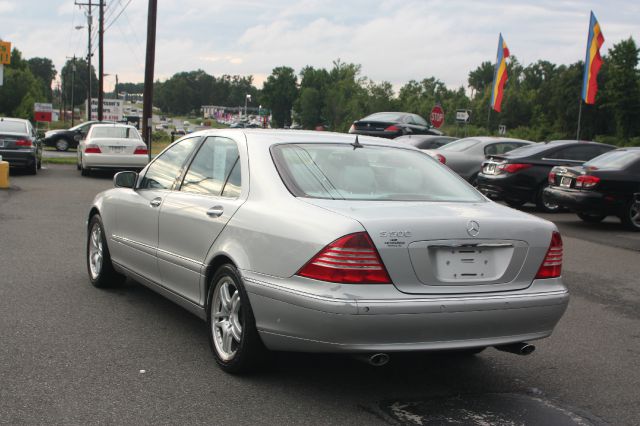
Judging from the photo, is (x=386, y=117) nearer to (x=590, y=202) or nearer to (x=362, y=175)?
(x=590, y=202)

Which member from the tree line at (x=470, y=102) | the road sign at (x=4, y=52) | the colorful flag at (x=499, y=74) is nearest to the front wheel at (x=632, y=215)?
the colorful flag at (x=499, y=74)

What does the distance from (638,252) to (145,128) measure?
2110 centimetres

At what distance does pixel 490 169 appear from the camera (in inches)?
650

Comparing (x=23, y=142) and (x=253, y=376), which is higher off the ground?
(x=23, y=142)

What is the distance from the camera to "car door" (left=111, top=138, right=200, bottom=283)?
599 cm

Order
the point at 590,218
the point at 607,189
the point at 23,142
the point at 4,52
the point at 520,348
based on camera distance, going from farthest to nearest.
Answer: the point at 4,52
the point at 23,142
the point at 590,218
the point at 607,189
the point at 520,348

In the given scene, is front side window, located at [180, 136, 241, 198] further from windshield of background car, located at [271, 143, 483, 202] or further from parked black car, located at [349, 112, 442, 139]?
parked black car, located at [349, 112, 442, 139]

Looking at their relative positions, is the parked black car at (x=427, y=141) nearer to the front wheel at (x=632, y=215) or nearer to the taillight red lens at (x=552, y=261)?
the front wheel at (x=632, y=215)

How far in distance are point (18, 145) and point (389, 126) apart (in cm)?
1109

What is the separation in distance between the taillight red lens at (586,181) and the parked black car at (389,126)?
1128 centimetres

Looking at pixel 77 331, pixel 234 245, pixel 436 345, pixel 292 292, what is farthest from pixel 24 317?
pixel 436 345

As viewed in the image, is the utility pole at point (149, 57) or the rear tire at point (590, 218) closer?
the rear tire at point (590, 218)

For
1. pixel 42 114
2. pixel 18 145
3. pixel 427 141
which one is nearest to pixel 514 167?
pixel 427 141

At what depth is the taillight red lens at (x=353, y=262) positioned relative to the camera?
13.4 feet
